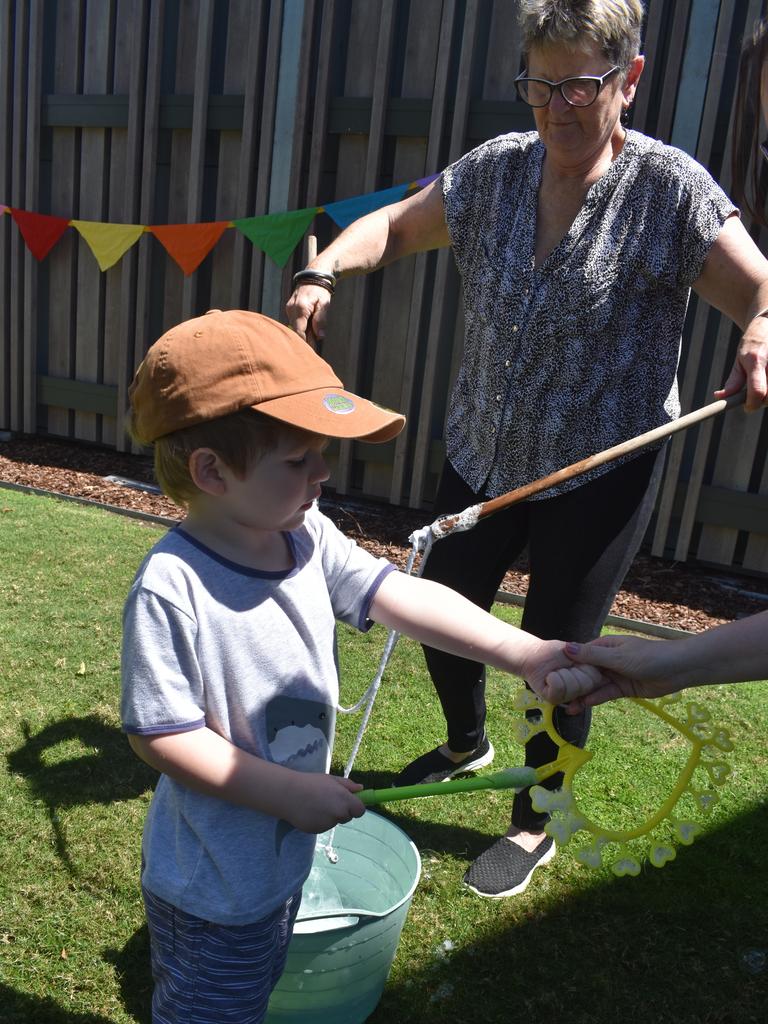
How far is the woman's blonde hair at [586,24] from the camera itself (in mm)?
1931

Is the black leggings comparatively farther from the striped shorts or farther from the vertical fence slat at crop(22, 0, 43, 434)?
the vertical fence slat at crop(22, 0, 43, 434)

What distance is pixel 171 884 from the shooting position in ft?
4.69

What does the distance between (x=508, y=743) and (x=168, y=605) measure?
2.04 metres

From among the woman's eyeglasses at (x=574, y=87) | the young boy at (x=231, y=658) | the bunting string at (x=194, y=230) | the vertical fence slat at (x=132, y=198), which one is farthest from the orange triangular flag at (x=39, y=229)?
the young boy at (x=231, y=658)

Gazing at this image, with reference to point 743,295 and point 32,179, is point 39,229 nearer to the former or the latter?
point 32,179

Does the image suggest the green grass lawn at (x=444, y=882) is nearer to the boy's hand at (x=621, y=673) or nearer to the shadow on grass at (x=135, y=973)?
the shadow on grass at (x=135, y=973)

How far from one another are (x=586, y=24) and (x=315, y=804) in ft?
5.36

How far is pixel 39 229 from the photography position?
6539 millimetres

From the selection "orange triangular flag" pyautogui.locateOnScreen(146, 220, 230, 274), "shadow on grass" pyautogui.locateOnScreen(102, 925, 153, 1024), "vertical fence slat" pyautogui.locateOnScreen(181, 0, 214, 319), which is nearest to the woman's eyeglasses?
"shadow on grass" pyautogui.locateOnScreen(102, 925, 153, 1024)

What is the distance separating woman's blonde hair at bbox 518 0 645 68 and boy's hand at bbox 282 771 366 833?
1578mm

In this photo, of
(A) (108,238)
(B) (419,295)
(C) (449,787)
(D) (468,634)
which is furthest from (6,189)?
(C) (449,787)

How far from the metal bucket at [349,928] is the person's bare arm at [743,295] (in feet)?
4.02

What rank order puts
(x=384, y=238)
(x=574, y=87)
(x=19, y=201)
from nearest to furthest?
1. (x=574, y=87)
2. (x=384, y=238)
3. (x=19, y=201)

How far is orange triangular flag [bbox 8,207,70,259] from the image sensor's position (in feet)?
→ 21.3
